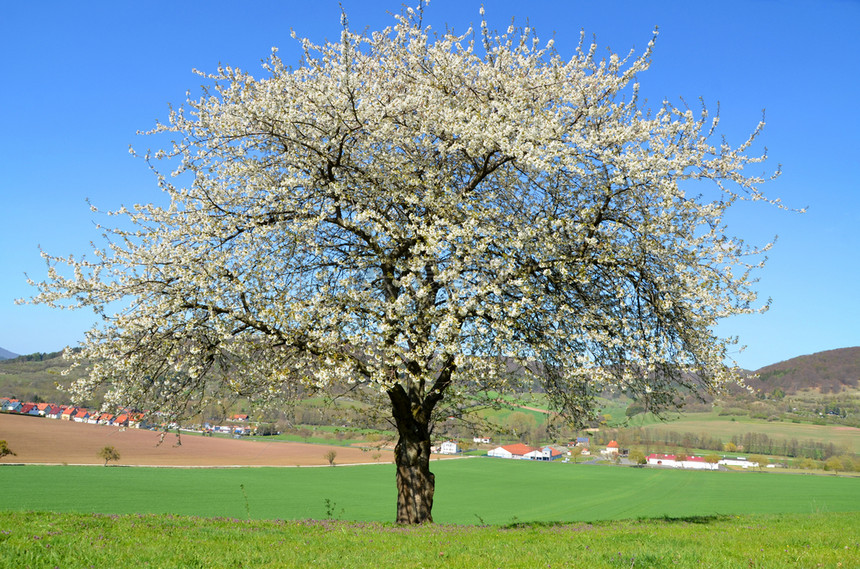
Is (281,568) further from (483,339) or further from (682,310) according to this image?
(682,310)

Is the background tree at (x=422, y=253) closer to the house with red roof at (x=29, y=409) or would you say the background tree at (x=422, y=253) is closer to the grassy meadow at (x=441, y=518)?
the grassy meadow at (x=441, y=518)

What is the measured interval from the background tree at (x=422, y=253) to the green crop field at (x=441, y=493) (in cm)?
1901

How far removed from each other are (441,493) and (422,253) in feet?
181

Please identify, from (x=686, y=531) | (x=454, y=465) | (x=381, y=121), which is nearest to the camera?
(x=686, y=531)

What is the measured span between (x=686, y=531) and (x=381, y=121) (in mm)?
12745

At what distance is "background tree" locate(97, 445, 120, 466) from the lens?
72.6 meters

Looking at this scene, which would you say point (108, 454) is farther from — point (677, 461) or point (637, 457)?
point (677, 461)

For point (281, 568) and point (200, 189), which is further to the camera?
point (200, 189)

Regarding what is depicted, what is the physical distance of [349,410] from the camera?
18.7 m

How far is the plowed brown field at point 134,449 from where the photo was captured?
74.9m

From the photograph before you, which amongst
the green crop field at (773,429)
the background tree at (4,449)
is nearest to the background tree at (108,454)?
the background tree at (4,449)

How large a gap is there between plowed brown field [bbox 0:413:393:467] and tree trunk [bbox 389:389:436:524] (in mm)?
58219

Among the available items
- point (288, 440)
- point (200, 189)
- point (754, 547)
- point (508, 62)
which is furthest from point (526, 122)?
point (288, 440)

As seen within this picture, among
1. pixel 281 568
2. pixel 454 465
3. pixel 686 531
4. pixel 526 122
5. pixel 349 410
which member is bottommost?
pixel 454 465
